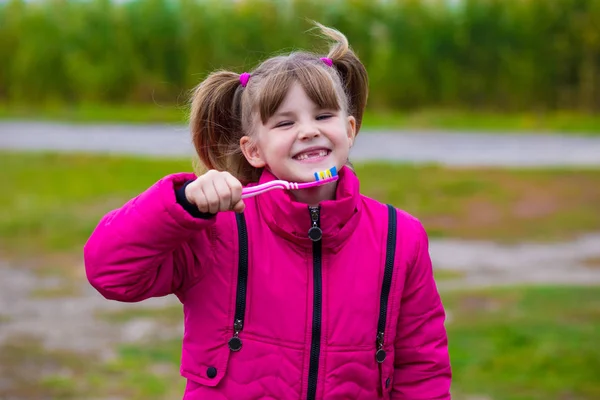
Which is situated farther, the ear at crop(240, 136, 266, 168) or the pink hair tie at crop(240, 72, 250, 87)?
the pink hair tie at crop(240, 72, 250, 87)

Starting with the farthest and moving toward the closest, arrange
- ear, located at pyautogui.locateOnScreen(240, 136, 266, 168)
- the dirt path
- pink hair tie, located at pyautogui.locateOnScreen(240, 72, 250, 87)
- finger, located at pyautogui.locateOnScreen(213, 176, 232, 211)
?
the dirt path → pink hair tie, located at pyautogui.locateOnScreen(240, 72, 250, 87) → ear, located at pyautogui.locateOnScreen(240, 136, 266, 168) → finger, located at pyautogui.locateOnScreen(213, 176, 232, 211)

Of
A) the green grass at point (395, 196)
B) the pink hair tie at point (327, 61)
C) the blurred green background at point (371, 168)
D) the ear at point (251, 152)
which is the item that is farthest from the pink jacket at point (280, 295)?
the green grass at point (395, 196)

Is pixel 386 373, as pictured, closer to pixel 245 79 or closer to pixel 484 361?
pixel 245 79

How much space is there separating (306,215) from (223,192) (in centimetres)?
25

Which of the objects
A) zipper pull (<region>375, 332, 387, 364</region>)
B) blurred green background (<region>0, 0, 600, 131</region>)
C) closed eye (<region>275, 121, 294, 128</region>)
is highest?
blurred green background (<region>0, 0, 600, 131</region>)

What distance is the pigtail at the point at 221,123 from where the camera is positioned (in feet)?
7.52

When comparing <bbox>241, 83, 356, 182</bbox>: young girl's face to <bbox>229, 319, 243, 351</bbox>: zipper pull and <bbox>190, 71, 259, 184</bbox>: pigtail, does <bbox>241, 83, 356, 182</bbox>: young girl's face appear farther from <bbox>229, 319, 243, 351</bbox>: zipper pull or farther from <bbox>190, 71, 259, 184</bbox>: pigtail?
<bbox>229, 319, 243, 351</bbox>: zipper pull

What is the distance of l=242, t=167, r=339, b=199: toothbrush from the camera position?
195cm

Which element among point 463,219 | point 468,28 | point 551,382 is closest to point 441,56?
point 468,28

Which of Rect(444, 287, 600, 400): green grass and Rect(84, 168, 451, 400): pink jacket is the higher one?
Rect(84, 168, 451, 400): pink jacket

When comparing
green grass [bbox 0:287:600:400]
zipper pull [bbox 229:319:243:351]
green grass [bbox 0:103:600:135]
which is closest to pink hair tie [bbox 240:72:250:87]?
zipper pull [bbox 229:319:243:351]

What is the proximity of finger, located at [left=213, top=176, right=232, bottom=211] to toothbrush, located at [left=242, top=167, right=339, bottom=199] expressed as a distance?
0.34 feet

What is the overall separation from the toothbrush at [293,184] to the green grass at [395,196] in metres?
4.99

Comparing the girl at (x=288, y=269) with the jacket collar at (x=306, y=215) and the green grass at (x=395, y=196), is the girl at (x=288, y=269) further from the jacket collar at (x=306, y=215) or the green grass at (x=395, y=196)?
the green grass at (x=395, y=196)
